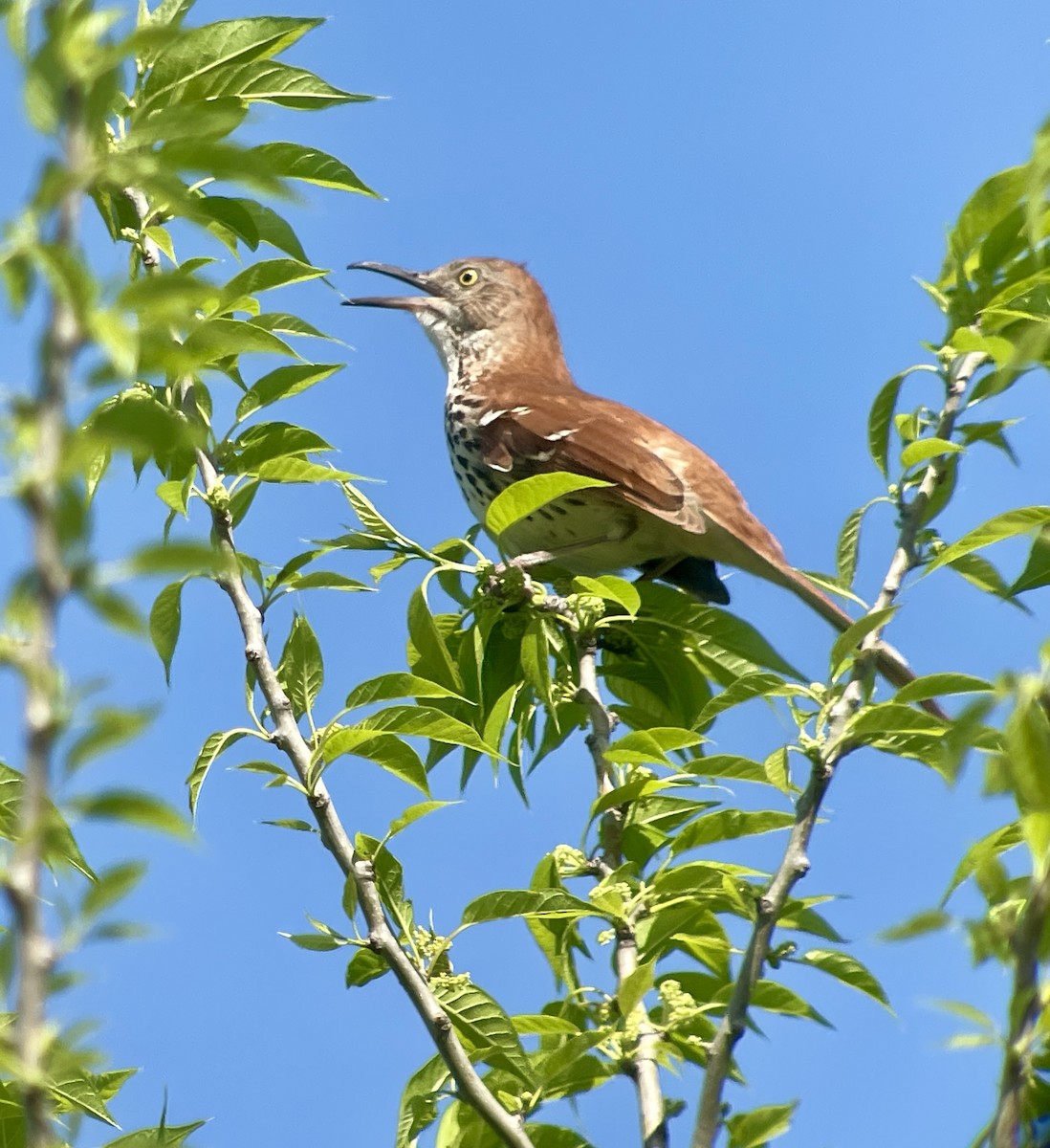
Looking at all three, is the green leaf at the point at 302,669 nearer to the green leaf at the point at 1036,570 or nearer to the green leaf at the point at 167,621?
the green leaf at the point at 167,621

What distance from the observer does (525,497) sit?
3.04 meters

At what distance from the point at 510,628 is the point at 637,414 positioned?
73.4 inches

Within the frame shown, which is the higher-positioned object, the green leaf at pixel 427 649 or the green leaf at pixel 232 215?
the green leaf at pixel 232 215

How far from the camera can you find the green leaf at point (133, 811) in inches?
36.2

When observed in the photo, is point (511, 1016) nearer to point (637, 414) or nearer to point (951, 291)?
point (951, 291)

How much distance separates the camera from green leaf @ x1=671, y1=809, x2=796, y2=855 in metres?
2.72

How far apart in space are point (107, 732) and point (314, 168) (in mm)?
2447

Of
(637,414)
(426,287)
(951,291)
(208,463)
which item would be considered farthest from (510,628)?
(426,287)

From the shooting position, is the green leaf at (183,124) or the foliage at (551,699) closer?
the green leaf at (183,124)

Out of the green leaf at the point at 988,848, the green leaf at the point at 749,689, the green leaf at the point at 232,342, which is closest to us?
the green leaf at the point at 232,342

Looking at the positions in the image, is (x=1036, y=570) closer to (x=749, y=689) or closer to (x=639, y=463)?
(x=749, y=689)

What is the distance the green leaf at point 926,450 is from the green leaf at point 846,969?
0.88 metres

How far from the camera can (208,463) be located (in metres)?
3.03

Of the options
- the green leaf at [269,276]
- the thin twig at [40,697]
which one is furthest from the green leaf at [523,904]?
the thin twig at [40,697]
